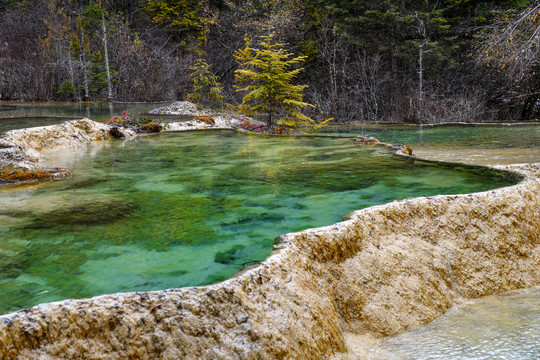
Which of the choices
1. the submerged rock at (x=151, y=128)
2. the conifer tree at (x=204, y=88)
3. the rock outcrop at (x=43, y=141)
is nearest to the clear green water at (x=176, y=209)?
the rock outcrop at (x=43, y=141)

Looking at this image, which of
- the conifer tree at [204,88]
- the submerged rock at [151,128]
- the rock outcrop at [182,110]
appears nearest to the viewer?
the submerged rock at [151,128]

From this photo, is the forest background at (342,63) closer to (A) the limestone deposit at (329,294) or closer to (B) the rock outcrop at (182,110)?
(B) the rock outcrop at (182,110)

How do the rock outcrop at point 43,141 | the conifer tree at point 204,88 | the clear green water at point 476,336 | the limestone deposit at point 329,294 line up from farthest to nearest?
the conifer tree at point 204,88, the rock outcrop at point 43,141, the clear green water at point 476,336, the limestone deposit at point 329,294

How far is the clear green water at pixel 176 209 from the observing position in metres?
2.89

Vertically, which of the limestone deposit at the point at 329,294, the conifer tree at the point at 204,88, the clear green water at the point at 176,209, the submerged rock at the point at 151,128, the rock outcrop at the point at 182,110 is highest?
the conifer tree at the point at 204,88

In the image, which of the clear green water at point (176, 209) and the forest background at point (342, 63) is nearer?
the clear green water at point (176, 209)

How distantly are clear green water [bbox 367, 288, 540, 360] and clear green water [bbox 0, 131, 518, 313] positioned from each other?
1.15 meters

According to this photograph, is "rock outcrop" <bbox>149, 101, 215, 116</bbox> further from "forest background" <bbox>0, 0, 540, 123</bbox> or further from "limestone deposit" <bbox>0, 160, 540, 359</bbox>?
"limestone deposit" <bbox>0, 160, 540, 359</bbox>

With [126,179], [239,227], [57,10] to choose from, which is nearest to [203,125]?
[126,179]

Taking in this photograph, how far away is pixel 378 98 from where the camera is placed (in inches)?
768

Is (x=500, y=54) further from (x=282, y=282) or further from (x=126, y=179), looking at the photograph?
(x=282, y=282)

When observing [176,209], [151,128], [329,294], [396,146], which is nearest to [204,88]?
[151,128]

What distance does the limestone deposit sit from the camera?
7.52ft

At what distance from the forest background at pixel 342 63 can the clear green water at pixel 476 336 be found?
1411 cm
